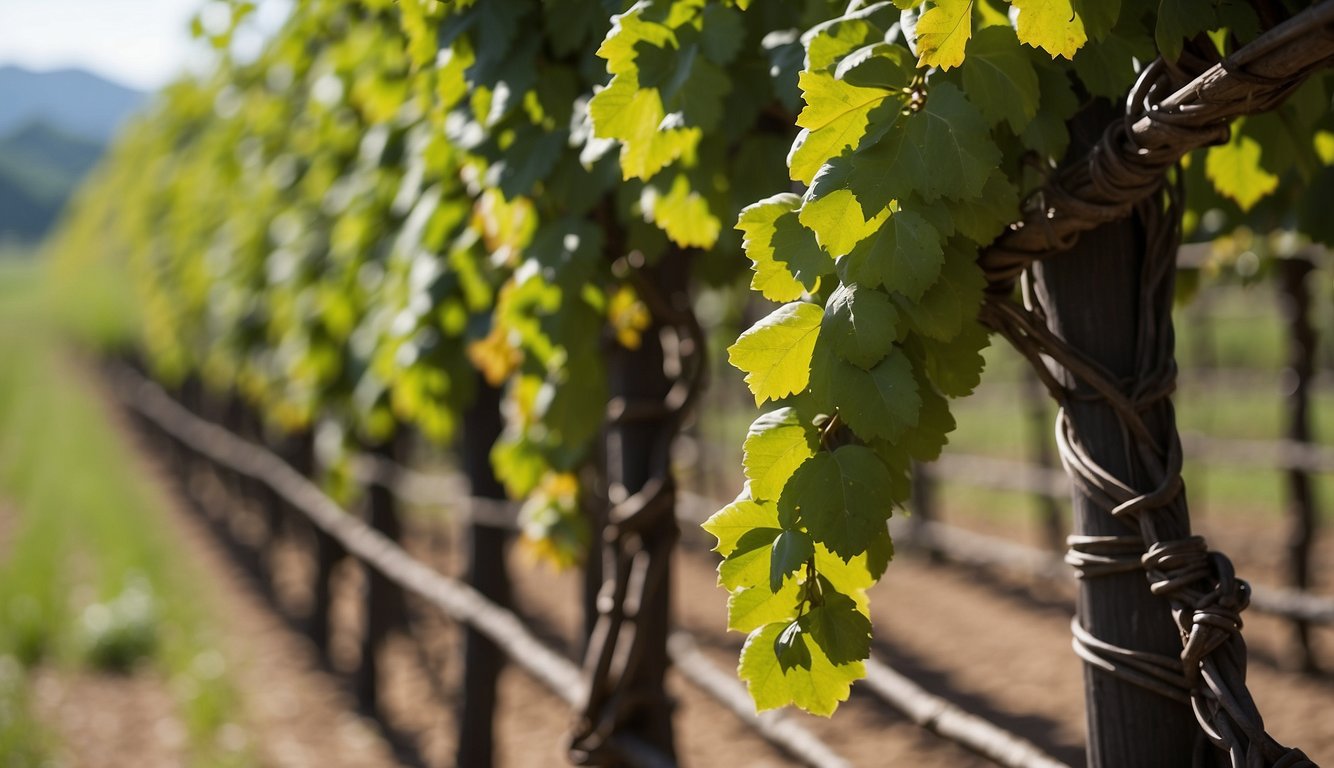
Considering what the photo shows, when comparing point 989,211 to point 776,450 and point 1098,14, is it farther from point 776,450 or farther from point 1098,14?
point 776,450

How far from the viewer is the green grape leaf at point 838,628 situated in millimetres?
1307

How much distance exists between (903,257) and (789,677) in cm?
43

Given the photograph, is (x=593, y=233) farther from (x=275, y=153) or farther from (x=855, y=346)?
(x=275, y=153)

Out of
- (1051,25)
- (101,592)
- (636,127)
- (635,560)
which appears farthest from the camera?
(101,592)

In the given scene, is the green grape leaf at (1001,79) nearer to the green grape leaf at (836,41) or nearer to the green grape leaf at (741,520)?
the green grape leaf at (836,41)

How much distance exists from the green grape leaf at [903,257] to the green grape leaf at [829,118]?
0.30ft

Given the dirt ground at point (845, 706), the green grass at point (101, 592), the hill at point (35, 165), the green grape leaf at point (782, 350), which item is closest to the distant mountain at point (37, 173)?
the hill at point (35, 165)

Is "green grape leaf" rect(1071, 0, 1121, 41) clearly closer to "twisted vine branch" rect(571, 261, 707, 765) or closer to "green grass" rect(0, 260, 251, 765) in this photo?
"twisted vine branch" rect(571, 261, 707, 765)

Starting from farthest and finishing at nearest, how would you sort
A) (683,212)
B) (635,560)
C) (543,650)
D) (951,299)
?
(543,650), (635,560), (683,212), (951,299)

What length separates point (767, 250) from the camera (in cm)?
133

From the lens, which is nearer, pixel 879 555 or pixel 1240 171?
pixel 879 555

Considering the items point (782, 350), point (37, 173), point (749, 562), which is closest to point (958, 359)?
point (782, 350)

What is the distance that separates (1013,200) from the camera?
4.38ft

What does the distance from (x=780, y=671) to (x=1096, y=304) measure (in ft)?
1.79
